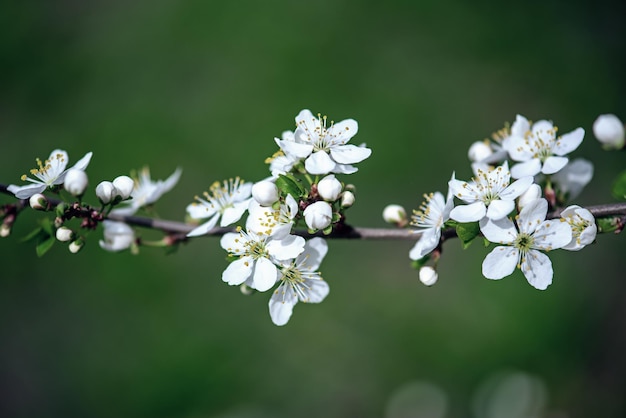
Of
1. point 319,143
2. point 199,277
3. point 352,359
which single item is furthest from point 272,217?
point 199,277

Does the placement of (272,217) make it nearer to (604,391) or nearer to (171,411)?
(171,411)

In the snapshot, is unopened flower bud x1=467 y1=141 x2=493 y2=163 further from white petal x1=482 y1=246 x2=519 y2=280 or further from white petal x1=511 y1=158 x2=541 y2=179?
white petal x1=482 y1=246 x2=519 y2=280

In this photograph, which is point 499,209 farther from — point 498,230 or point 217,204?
point 217,204

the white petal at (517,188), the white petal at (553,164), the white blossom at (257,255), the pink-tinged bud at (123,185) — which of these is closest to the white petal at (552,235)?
the white petal at (517,188)

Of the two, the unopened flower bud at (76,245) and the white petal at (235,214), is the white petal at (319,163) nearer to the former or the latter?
the white petal at (235,214)

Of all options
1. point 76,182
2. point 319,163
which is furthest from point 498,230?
point 76,182
